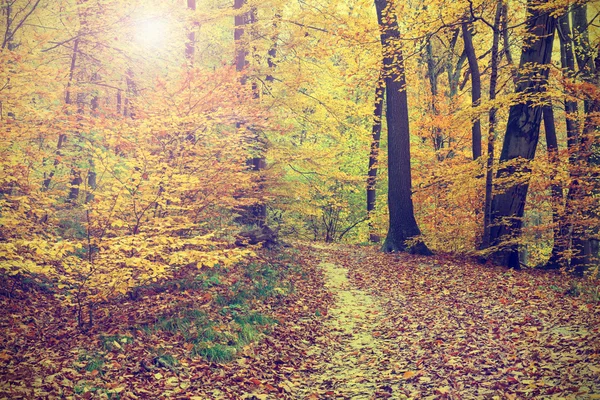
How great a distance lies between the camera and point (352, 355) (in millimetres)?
6559

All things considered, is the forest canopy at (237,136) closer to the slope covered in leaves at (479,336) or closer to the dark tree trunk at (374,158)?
the dark tree trunk at (374,158)

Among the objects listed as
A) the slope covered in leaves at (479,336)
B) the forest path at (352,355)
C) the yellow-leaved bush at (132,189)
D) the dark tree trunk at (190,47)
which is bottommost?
the forest path at (352,355)

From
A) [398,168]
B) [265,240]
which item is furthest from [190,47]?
[398,168]

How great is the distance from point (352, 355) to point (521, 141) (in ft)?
26.5

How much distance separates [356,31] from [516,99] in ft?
15.5

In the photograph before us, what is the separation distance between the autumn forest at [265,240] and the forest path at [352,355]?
0.04m

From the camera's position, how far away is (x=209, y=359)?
238 inches

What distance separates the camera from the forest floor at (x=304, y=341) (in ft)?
16.5

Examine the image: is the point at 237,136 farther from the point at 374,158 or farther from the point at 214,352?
the point at 374,158

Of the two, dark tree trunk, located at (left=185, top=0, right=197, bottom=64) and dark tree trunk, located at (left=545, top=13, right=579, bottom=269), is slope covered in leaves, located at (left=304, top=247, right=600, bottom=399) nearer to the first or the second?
dark tree trunk, located at (left=545, top=13, right=579, bottom=269)

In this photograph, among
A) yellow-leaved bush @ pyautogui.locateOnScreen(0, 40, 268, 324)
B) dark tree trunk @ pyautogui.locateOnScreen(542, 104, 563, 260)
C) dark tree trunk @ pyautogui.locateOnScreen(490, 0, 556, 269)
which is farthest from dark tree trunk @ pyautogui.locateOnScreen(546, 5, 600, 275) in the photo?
yellow-leaved bush @ pyautogui.locateOnScreen(0, 40, 268, 324)

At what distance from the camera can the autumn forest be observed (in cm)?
559

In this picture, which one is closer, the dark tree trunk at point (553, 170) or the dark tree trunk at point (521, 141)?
the dark tree trunk at point (521, 141)

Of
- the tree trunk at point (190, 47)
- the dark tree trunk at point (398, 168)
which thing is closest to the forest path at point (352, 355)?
the dark tree trunk at point (398, 168)
